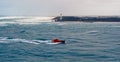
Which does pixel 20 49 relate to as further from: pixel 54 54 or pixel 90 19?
pixel 90 19

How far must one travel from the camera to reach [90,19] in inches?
6398

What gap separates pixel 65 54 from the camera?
40.3 m

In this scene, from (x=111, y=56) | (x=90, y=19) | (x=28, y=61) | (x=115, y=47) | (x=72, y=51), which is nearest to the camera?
(x=28, y=61)

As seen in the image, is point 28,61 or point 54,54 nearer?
point 28,61

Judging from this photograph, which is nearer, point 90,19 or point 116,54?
point 116,54

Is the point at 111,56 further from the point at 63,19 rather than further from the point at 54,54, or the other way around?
the point at 63,19

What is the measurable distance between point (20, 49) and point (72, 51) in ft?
22.9

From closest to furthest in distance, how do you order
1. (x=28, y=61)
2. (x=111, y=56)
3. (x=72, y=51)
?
(x=28, y=61)
(x=111, y=56)
(x=72, y=51)

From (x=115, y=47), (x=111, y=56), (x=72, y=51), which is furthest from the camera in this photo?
(x=115, y=47)

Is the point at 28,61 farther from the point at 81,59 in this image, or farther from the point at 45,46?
the point at 45,46

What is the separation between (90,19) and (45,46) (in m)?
117

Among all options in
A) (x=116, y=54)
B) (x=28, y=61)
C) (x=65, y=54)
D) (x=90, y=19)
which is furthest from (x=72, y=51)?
(x=90, y=19)

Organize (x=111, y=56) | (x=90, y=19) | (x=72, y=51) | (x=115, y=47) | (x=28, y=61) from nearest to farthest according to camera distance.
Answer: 1. (x=28, y=61)
2. (x=111, y=56)
3. (x=72, y=51)
4. (x=115, y=47)
5. (x=90, y=19)

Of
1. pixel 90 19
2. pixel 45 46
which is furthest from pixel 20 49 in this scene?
pixel 90 19
